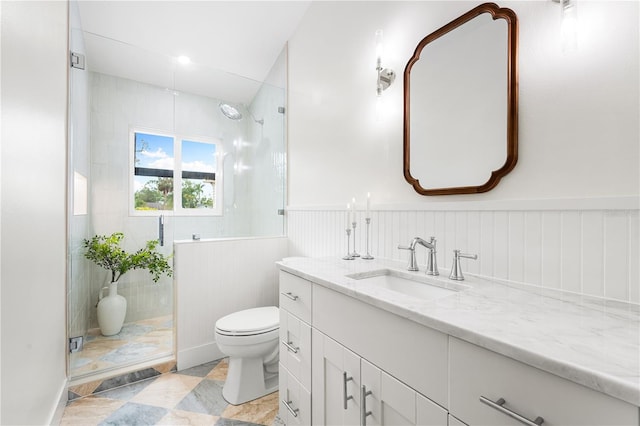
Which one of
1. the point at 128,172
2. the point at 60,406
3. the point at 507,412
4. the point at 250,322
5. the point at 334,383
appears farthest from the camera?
the point at 128,172

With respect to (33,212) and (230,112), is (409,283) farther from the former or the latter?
(230,112)

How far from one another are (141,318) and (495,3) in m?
3.24

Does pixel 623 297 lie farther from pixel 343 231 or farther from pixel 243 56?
pixel 243 56

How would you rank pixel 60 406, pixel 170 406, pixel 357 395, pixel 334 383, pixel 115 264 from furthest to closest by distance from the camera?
pixel 115 264 → pixel 170 406 → pixel 60 406 → pixel 334 383 → pixel 357 395

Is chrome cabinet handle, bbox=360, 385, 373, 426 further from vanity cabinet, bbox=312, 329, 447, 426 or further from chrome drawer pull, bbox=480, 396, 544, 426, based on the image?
chrome drawer pull, bbox=480, 396, 544, 426

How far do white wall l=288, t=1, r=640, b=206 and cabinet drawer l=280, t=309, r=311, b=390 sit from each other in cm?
81

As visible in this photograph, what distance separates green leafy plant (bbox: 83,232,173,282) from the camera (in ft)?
7.36

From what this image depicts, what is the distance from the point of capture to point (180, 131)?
2.35m

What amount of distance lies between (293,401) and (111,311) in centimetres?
191

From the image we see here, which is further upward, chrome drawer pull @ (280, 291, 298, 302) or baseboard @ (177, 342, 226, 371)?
chrome drawer pull @ (280, 291, 298, 302)

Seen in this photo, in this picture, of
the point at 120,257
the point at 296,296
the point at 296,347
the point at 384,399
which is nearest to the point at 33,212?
the point at 296,296

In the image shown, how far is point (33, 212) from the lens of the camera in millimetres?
1120

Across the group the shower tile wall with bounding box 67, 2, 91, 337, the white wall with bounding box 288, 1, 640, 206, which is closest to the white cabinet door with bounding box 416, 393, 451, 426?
the white wall with bounding box 288, 1, 640, 206

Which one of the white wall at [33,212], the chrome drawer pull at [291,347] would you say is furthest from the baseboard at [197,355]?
the chrome drawer pull at [291,347]
